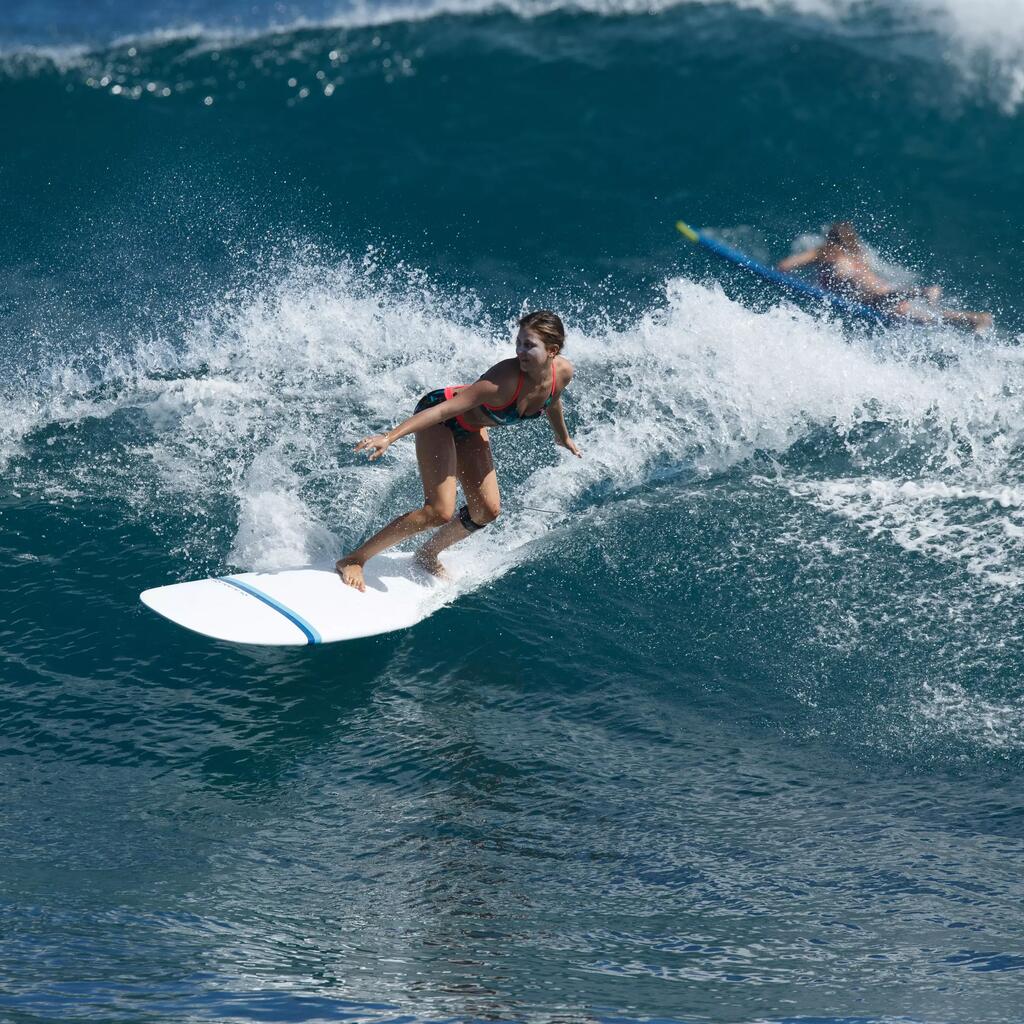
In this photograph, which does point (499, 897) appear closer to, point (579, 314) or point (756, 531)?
point (756, 531)

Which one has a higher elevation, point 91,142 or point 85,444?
point 91,142

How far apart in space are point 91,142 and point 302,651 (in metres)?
8.47

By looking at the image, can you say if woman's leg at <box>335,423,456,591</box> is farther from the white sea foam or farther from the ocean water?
the white sea foam

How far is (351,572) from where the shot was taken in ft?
26.0

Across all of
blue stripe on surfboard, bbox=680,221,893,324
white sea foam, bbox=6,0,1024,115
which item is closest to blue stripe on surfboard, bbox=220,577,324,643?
blue stripe on surfboard, bbox=680,221,893,324

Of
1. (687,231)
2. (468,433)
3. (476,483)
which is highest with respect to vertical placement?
(687,231)

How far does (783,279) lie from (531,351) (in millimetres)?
5696

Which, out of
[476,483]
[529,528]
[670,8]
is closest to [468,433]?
[476,483]

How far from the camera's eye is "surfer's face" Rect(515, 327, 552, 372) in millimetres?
6984

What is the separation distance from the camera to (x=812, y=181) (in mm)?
13570

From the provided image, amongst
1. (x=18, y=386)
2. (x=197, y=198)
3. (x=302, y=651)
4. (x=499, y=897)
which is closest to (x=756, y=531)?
(x=302, y=651)

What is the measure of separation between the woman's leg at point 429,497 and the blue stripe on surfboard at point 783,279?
5.14 metres

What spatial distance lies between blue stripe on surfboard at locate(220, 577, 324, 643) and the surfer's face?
1862 mm

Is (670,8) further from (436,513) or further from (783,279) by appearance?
(436,513)
